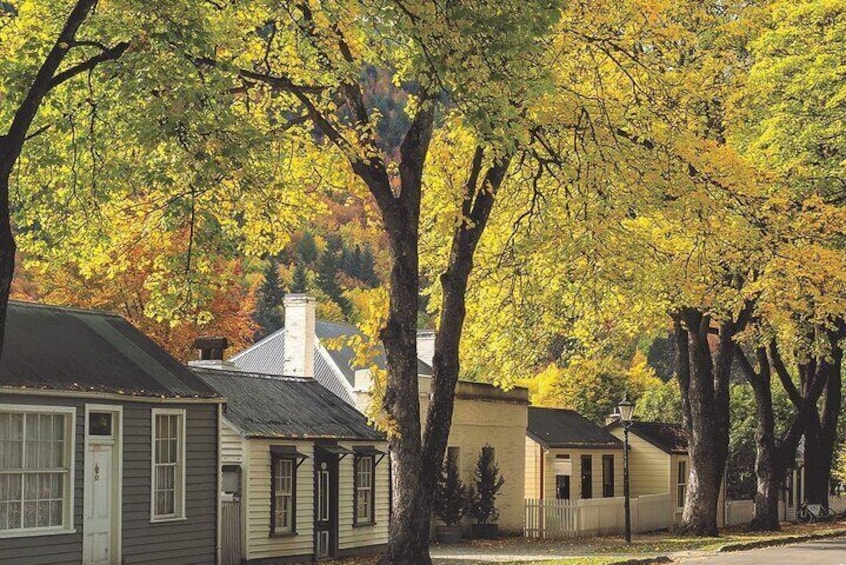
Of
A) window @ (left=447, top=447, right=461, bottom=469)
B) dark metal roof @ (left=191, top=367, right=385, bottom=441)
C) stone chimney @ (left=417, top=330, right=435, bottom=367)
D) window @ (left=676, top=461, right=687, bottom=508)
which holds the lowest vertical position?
window @ (left=676, top=461, right=687, bottom=508)

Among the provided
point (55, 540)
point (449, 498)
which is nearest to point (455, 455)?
point (449, 498)

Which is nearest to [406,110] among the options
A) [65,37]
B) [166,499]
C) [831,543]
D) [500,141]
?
[500,141]

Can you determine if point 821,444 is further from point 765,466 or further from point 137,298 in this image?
point 137,298

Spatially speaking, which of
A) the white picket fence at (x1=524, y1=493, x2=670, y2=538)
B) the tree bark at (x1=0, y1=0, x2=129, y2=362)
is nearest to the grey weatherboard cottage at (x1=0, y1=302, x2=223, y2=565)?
the tree bark at (x1=0, y1=0, x2=129, y2=362)

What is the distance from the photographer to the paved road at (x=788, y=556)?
2911 centimetres

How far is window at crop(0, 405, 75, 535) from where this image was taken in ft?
74.9

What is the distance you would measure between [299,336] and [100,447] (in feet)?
53.1

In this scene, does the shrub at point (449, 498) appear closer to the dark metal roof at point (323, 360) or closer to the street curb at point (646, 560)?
the dark metal roof at point (323, 360)

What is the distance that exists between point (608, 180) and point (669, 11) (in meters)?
5.74

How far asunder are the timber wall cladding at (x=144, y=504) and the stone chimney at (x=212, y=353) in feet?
22.0

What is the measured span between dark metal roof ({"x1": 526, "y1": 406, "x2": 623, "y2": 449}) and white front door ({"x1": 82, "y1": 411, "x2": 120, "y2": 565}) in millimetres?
24356

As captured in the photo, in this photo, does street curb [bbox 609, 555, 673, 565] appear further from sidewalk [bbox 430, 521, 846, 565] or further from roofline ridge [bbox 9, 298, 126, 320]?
roofline ridge [bbox 9, 298, 126, 320]

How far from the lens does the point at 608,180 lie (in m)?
24.4

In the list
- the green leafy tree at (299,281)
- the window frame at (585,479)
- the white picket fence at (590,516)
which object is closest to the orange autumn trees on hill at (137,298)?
the white picket fence at (590,516)
